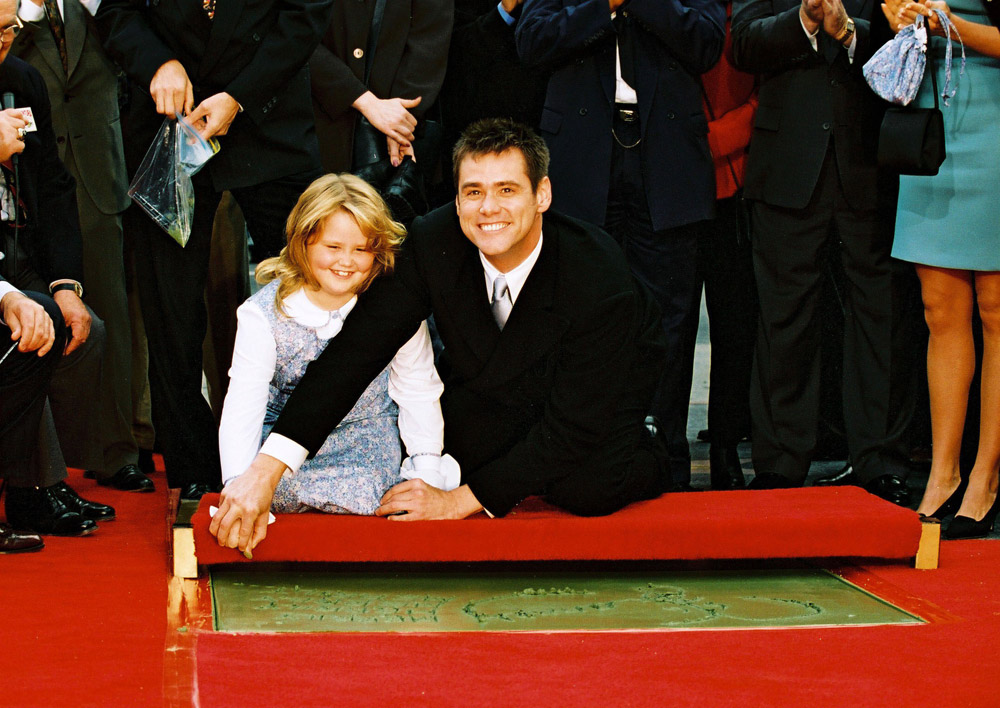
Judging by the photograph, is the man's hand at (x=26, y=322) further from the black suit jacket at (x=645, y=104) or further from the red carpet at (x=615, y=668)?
the black suit jacket at (x=645, y=104)

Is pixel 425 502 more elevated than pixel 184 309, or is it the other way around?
pixel 184 309

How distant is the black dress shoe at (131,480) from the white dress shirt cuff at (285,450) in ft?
3.63

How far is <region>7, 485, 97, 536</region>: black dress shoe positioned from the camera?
3.01 m

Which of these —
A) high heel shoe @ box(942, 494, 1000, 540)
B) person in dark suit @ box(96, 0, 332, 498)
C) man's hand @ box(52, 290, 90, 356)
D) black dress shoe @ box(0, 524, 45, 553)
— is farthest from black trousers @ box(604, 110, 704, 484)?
black dress shoe @ box(0, 524, 45, 553)

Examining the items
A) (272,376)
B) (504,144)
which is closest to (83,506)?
(272,376)

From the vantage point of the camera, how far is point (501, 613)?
7.98 feet

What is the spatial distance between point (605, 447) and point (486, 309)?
447mm

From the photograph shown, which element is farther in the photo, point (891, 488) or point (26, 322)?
point (891, 488)

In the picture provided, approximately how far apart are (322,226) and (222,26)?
69 centimetres

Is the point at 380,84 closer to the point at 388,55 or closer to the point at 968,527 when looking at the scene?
the point at 388,55

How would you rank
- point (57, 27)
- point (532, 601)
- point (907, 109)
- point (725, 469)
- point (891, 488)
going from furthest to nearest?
point (725, 469), point (57, 27), point (891, 488), point (907, 109), point (532, 601)

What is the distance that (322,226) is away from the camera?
2902mm

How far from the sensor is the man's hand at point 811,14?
334cm

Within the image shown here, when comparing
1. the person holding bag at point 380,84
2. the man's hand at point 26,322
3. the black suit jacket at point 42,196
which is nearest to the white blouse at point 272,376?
the man's hand at point 26,322
